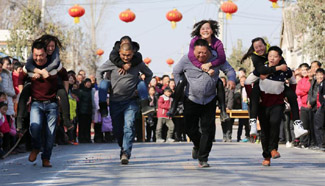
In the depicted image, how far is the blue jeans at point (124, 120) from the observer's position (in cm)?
1397

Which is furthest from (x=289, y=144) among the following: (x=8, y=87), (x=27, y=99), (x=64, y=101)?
(x=27, y=99)

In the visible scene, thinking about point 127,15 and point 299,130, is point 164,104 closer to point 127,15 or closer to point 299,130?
point 127,15

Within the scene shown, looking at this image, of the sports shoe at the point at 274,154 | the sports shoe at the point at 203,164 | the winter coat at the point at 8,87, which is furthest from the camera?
the winter coat at the point at 8,87

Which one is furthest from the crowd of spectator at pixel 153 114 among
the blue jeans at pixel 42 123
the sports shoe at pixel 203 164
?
the sports shoe at pixel 203 164

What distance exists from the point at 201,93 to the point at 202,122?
1.68 feet

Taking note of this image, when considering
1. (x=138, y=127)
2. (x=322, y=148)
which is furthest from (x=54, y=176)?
(x=138, y=127)

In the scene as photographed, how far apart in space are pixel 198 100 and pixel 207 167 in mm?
1117

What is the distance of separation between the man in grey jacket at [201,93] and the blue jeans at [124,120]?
1136 mm

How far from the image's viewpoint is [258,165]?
13602 millimetres

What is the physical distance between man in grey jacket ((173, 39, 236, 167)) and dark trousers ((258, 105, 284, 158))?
979 mm

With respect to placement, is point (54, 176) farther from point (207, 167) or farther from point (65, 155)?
point (65, 155)

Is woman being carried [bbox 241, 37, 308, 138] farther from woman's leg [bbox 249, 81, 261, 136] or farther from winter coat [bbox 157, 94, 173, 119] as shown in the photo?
winter coat [bbox 157, 94, 173, 119]

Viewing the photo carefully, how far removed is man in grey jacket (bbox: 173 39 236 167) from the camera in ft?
42.9

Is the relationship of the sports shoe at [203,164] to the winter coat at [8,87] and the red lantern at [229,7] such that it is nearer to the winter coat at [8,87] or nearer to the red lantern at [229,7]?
the winter coat at [8,87]
